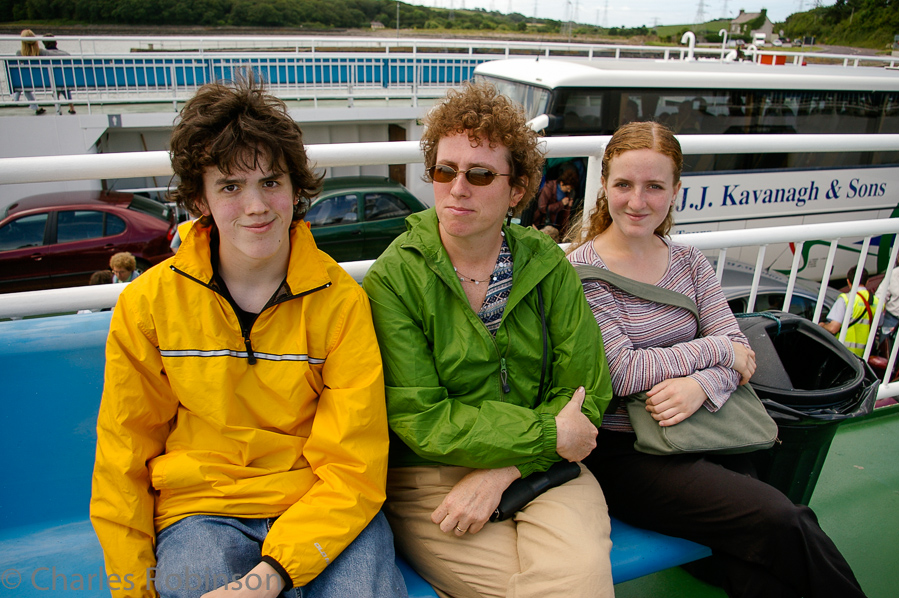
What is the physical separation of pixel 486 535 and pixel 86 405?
4.11 feet

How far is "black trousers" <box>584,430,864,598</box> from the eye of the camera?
1.60 m

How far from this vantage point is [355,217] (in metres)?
8.87

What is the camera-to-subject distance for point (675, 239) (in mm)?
2477

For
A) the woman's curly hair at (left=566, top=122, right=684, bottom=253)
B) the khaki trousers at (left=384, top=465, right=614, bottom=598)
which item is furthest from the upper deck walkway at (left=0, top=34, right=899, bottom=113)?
the khaki trousers at (left=384, top=465, right=614, bottom=598)

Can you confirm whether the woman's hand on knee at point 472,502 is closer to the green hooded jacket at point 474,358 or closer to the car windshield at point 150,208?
the green hooded jacket at point 474,358

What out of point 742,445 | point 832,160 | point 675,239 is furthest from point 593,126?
point 742,445

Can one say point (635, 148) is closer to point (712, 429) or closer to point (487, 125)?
point (487, 125)

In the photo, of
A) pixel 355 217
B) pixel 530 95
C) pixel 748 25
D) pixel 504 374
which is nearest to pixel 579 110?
pixel 530 95

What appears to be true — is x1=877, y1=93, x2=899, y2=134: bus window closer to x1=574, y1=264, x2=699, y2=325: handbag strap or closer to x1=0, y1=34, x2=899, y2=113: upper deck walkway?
x1=0, y1=34, x2=899, y2=113: upper deck walkway

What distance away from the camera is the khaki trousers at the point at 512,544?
1.47 meters

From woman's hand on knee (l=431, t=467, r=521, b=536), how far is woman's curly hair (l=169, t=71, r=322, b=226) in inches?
38.1

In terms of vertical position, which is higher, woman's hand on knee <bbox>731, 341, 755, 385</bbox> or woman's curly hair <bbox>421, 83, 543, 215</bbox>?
woman's curly hair <bbox>421, 83, 543, 215</bbox>

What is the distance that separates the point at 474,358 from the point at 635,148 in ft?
3.09

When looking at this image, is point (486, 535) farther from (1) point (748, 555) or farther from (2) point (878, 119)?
(2) point (878, 119)
